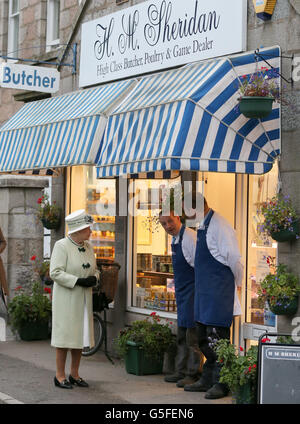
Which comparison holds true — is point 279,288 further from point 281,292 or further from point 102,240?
point 102,240

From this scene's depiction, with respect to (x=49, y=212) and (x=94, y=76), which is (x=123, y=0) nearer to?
(x=94, y=76)

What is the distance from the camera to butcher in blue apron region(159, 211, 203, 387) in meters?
9.56

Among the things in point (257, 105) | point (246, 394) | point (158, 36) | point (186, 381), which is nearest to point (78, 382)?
point (186, 381)

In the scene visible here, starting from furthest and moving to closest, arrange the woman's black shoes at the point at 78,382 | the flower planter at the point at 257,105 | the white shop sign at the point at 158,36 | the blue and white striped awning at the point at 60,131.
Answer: the blue and white striped awning at the point at 60,131 → the white shop sign at the point at 158,36 → the woman's black shoes at the point at 78,382 → the flower planter at the point at 257,105

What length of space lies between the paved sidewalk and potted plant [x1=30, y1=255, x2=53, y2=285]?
1428 mm

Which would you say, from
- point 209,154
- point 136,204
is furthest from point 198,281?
point 136,204

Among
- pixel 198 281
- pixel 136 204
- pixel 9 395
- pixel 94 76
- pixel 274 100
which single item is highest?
pixel 94 76

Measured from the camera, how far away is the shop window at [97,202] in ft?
40.4

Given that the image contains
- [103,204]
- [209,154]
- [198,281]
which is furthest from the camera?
[103,204]

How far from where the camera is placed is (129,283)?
11.6 metres

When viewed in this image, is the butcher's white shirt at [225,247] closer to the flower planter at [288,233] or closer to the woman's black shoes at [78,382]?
the flower planter at [288,233]

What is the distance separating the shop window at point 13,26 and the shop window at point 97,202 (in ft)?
15.0

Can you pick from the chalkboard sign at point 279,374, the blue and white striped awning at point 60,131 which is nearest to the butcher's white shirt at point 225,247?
the chalkboard sign at point 279,374

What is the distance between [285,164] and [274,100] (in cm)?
71
